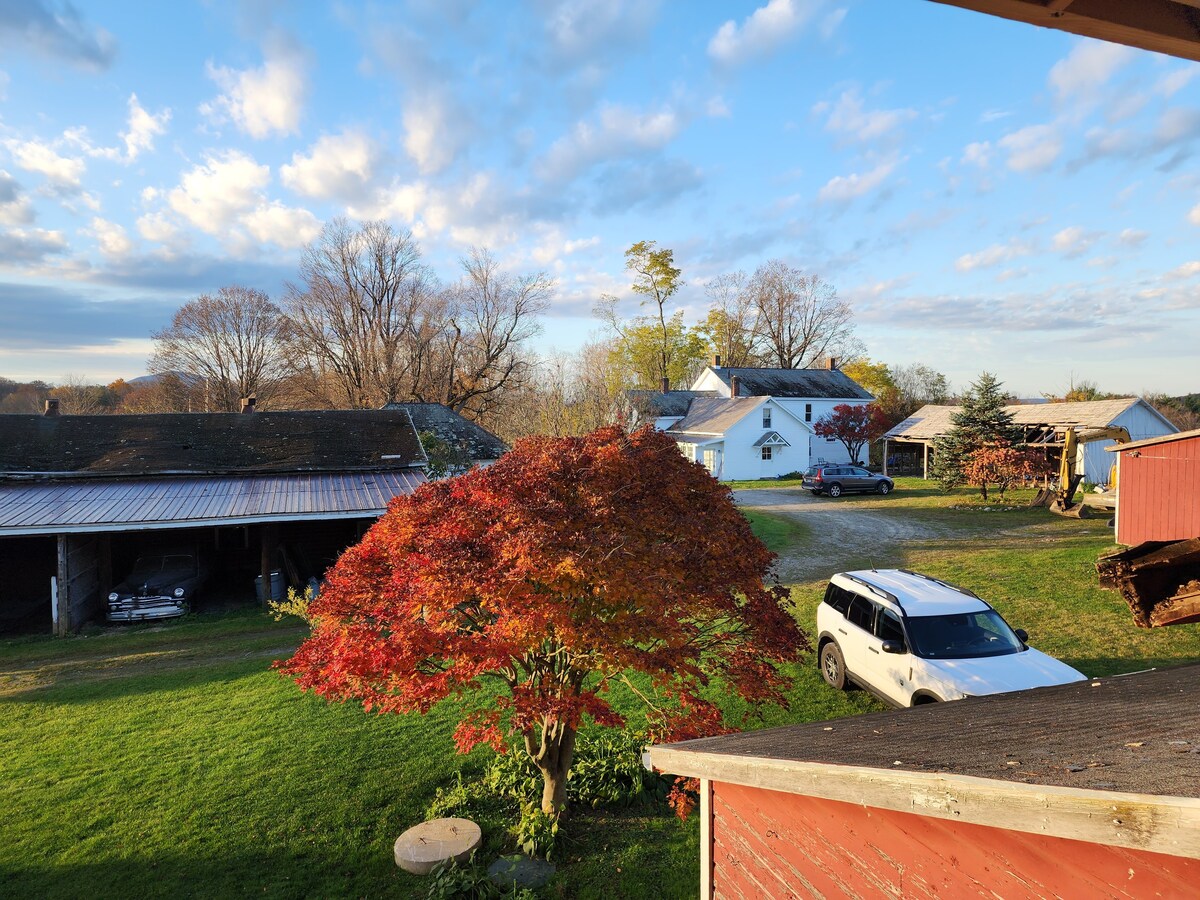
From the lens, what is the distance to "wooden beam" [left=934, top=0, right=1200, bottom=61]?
249 centimetres

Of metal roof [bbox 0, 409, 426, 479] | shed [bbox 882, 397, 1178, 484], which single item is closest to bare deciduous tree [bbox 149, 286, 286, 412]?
metal roof [bbox 0, 409, 426, 479]

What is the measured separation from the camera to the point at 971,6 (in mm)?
2504

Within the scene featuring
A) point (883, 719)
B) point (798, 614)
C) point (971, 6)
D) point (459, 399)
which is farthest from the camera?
point (459, 399)

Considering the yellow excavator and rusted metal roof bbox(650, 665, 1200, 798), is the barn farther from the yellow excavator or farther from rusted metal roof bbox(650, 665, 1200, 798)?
the yellow excavator

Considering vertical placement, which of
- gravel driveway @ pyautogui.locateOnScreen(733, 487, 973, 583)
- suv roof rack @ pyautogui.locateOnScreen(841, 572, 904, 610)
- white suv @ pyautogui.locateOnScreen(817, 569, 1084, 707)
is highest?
suv roof rack @ pyautogui.locateOnScreen(841, 572, 904, 610)

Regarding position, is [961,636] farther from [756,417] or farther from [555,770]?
[756,417]

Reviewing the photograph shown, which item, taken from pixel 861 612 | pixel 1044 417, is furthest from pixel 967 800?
pixel 1044 417

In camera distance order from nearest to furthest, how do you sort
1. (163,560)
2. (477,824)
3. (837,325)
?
1. (477,824)
2. (163,560)
3. (837,325)

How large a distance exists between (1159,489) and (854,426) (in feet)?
81.4

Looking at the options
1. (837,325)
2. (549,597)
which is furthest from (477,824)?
(837,325)

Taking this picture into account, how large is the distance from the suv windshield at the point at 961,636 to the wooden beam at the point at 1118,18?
7220 mm

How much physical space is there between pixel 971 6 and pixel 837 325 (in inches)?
2422

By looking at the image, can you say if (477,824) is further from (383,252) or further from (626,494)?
(383,252)

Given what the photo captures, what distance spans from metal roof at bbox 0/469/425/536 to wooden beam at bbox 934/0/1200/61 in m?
16.4
